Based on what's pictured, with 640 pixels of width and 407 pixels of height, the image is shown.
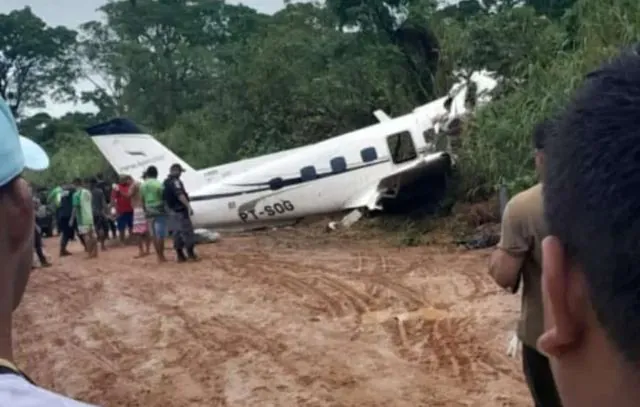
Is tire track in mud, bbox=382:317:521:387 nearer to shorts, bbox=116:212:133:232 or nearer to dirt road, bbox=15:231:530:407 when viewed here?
dirt road, bbox=15:231:530:407

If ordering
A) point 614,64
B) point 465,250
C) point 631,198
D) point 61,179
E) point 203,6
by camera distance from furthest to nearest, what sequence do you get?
point 203,6 < point 61,179 < point 465,250 < point 614,64 < point 631,198

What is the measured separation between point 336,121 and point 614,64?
823 inches

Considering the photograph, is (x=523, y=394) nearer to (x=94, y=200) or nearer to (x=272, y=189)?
(x=272, y=189)

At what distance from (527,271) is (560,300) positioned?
277 cm

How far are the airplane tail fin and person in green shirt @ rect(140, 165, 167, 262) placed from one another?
18.4ft

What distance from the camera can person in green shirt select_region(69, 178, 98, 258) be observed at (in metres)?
15.8

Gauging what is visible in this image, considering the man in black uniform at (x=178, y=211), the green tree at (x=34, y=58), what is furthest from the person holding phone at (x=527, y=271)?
the green tree at (x=34, y=58)

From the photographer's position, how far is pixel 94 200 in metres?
18.5

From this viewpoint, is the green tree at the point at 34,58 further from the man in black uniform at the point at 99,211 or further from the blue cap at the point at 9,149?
the blue cap at the point at 9,149

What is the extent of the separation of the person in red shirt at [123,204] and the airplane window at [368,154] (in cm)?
420

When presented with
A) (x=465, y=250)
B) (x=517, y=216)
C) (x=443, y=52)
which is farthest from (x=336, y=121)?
(x=517, y=216)

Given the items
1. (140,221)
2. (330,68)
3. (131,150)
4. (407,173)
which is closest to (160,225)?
(140,221)

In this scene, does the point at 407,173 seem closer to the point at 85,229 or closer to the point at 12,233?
the point at 85,229

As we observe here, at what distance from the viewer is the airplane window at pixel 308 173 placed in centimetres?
1722
